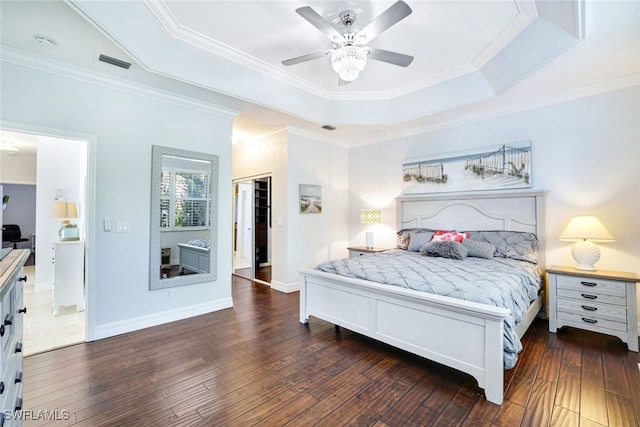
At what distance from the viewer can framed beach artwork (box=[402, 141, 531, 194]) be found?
3.74 meters

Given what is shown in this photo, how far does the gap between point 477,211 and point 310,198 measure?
263 cm

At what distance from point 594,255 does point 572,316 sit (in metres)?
0.68

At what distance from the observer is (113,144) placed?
3.10 m

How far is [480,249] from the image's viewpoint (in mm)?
3510

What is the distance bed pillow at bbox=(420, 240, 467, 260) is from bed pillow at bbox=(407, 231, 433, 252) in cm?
46

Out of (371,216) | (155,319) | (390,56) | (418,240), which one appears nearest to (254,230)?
(371,216)

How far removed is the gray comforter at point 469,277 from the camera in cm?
213

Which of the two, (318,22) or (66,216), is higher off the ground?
(318,22)

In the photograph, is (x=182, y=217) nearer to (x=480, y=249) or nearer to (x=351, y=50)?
(x=351, y=50)

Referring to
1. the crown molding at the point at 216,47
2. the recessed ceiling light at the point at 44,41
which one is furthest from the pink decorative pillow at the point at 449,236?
the recessed ceiling light at the point at 44,41

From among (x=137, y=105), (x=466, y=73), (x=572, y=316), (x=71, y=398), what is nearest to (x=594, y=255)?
(x=572, y=316)

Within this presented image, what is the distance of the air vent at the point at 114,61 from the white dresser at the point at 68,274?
8.13ft

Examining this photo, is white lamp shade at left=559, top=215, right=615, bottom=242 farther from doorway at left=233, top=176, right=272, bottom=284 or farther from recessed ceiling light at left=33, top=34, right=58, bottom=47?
recessed ceiling light at left=33, top=34, right=58, bottom=47
